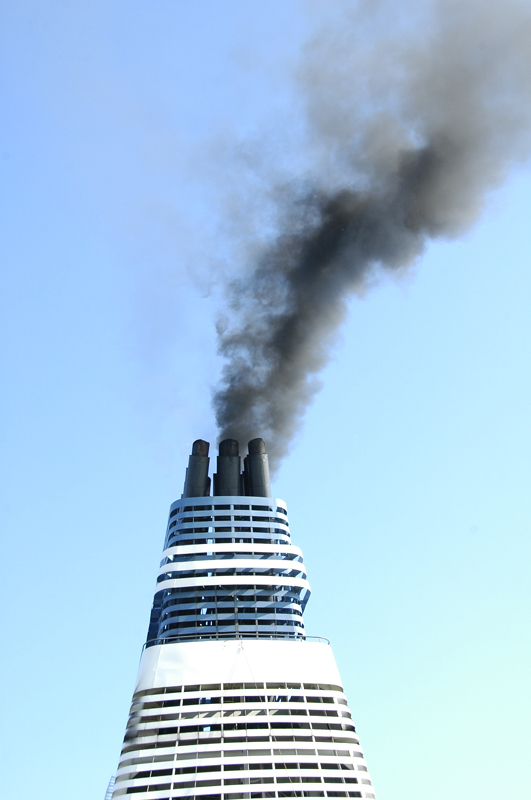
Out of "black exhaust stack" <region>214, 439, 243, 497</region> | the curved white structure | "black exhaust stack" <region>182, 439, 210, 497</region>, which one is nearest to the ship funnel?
"black exhaust stack" <region>214, 439, 243, 497</region>

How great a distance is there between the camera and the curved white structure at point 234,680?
38.3 metres

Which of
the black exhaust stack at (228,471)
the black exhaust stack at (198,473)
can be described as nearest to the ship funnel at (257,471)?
the black exhaust stack at (228,471)

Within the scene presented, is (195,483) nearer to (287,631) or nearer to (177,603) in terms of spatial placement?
(177,603)

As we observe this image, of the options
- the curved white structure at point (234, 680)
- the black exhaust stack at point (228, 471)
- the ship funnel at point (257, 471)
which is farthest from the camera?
the ship funnel at point (257, 471)

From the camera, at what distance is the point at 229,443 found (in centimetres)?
5694

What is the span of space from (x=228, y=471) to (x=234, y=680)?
1733 centimetres

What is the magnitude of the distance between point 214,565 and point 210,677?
862cm

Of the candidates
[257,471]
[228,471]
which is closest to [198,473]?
[228,471]

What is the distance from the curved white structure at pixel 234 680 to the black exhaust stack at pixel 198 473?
1819 millimetres

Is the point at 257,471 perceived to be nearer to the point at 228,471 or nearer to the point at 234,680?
the point at 228,471

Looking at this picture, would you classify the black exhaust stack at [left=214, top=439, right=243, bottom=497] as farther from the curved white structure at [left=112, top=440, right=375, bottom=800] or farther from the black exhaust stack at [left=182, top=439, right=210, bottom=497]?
the curved white structure at [left=112, top=440, right=375, bottom=800]

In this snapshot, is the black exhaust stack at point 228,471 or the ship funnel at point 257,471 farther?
the ship funnel at point 257,471

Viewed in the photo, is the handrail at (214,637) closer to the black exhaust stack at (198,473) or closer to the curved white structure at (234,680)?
the curved white structure at (234,680)

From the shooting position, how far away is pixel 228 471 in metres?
55.7
